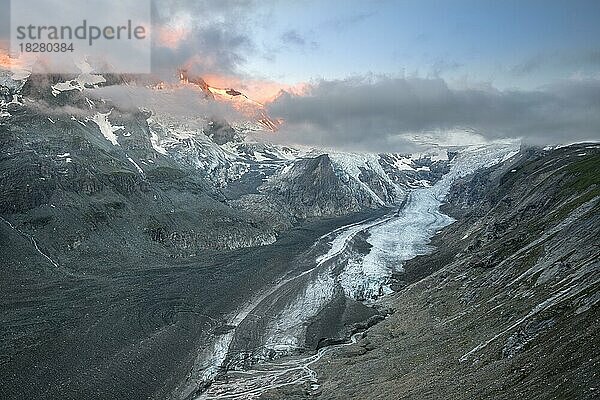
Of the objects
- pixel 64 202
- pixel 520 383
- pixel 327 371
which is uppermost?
pixel 64 202

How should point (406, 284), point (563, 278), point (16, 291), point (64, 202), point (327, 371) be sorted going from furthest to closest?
1. point (64, 202)
2. point (406, 284)
3. point (16, 291)
4. point (327, 371)
5. point (563, 278)

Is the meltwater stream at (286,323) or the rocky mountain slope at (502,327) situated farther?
the meltwater stream at (286,323)

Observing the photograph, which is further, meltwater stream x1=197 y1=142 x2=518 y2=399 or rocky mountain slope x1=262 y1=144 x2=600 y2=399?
meltwater stream x1=197 y1=142 x2=518 y2=399

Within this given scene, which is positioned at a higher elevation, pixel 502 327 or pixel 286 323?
pixel 502 327

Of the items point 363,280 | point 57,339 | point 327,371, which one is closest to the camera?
point 327,371

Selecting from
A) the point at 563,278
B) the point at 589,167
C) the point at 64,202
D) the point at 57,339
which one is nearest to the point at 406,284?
the point at 589,167

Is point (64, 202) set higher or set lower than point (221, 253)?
higher

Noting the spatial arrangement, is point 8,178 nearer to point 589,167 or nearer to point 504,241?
point 504,241

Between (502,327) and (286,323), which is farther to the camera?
(286,323)
